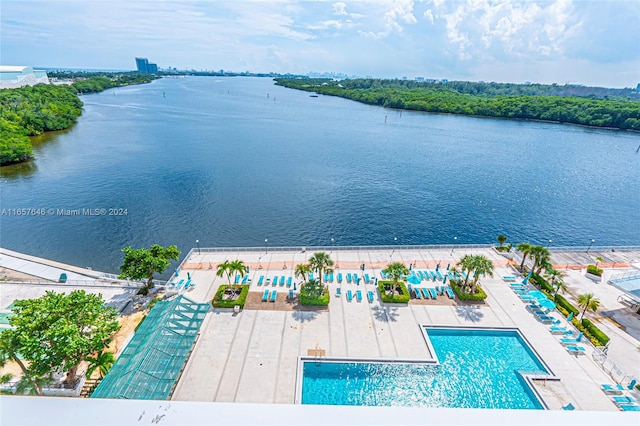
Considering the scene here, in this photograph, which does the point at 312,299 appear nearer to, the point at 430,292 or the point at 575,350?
the point at 430,292

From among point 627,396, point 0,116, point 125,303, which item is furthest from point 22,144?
point 627,396

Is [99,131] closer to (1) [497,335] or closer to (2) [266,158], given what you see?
(2) [266,158]

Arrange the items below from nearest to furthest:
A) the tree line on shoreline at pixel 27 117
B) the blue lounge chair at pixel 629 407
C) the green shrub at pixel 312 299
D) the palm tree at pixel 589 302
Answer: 1. the blue lounge chair at pixel 629 407
2. the palm tree at pixel 589 302
3. the green shrub at pixel 312 299
4. the tree line on shoreline at pixel 27 117

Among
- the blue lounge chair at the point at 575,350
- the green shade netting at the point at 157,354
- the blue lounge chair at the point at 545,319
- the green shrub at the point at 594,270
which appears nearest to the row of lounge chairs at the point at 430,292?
the blue lounge chair at the point at 545,319

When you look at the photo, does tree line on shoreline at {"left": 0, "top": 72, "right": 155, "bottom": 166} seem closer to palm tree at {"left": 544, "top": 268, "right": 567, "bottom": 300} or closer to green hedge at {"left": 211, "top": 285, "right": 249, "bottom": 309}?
green hedge at {"left": 211, "top": 285, "right": 249, "bottom": 309}

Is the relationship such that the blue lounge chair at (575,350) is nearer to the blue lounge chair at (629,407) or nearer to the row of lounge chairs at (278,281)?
the blue lounge chair at (629,407)
